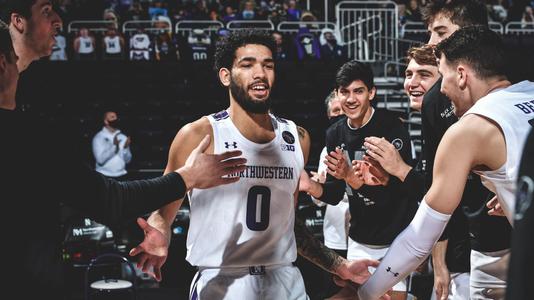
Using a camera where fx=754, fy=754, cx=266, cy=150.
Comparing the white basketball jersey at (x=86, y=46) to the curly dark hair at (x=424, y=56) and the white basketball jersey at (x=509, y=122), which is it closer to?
the curly dark hair at (x=424, y=56)

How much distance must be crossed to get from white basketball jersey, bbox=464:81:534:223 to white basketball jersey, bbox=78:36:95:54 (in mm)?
11668

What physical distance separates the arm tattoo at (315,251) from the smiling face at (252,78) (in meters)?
0.73

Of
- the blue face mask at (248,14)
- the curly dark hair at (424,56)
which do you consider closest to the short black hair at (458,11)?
the curly dark hair at (424,56)

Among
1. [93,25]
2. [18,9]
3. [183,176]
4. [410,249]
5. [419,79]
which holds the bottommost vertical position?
[410,249]

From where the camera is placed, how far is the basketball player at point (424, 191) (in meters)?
4.27

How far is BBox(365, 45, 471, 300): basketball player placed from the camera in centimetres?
427

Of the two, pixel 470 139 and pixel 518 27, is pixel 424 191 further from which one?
pixel 518 27

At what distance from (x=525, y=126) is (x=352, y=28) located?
13857mm

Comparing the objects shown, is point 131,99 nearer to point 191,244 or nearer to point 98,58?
point 98,58

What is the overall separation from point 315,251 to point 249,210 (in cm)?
55

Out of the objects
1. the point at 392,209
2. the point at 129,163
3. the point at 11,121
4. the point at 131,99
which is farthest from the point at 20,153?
the point at 131,99

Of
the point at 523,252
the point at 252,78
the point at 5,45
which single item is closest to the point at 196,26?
the point at 252,78

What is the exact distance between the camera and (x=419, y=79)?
510 centimetres

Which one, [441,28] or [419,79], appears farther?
[419,79]
